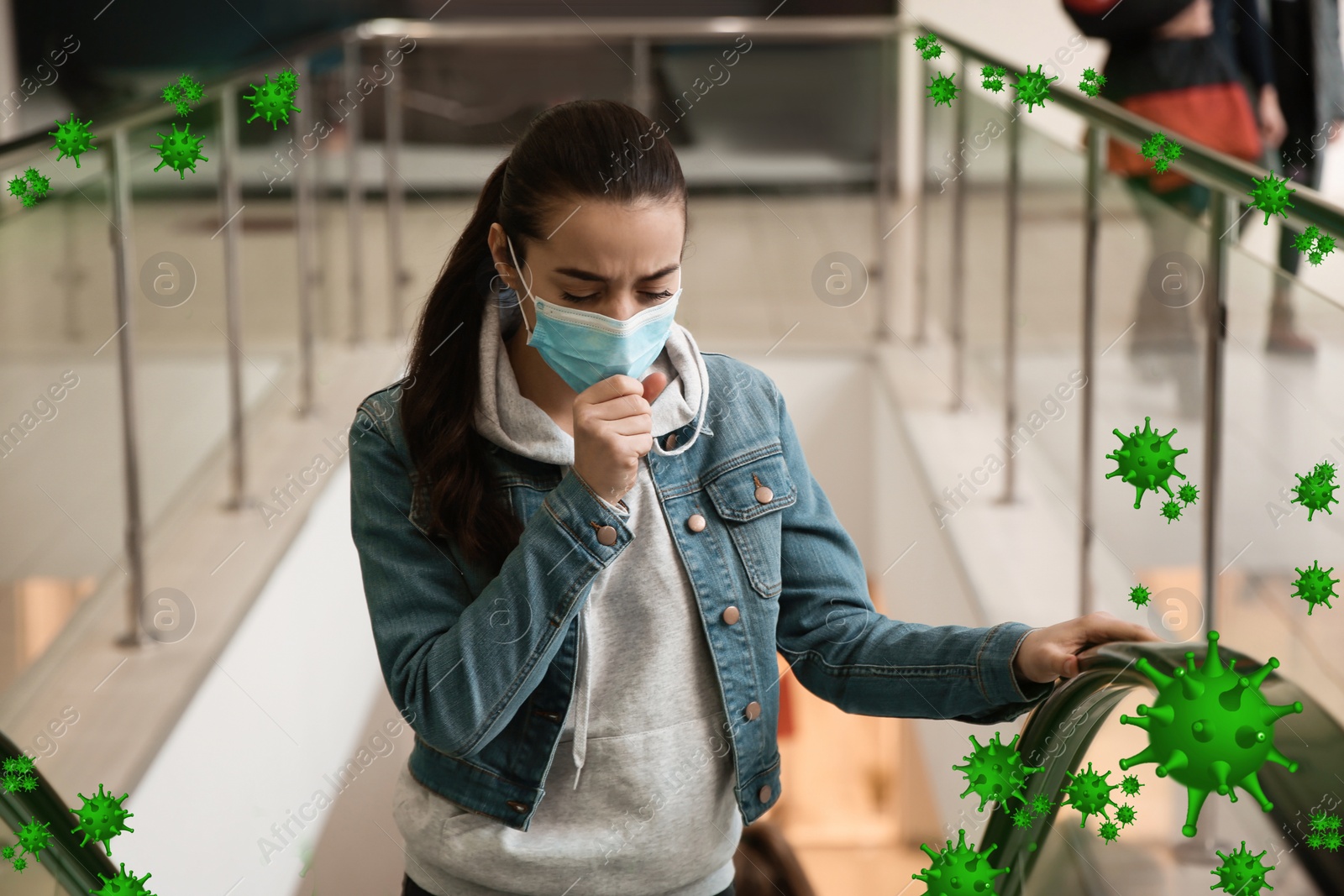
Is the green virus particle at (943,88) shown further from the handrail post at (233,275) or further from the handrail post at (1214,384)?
the handrail post at (233,275)

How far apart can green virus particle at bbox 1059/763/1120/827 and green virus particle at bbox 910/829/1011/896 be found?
9 cm

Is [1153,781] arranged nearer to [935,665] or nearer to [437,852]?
[935,665]

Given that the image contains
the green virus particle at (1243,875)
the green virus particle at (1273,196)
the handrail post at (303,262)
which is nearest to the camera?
the green virus particle at (1243,875)

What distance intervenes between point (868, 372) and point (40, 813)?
11.4ft

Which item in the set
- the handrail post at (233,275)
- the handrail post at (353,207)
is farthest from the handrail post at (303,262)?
the handrail post at (233,275)

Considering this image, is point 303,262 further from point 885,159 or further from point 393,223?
point 885,159

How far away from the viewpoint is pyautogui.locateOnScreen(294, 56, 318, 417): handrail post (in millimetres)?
3621

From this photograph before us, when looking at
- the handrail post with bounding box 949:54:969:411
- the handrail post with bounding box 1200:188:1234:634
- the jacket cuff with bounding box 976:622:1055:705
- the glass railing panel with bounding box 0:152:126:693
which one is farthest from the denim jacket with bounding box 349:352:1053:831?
the handrail post with bounding box 949:54:969:411

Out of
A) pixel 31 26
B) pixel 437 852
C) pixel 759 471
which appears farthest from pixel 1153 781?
pixel 31 26

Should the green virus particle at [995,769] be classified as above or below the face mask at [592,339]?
below

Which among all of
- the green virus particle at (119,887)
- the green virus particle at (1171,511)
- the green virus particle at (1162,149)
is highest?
the green virus particle at (1162,149)

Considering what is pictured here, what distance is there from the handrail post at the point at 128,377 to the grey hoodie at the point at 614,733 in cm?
140

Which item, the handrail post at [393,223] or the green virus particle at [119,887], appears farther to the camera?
the handrail post at [393,223]

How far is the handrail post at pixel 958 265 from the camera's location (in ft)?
12.1
